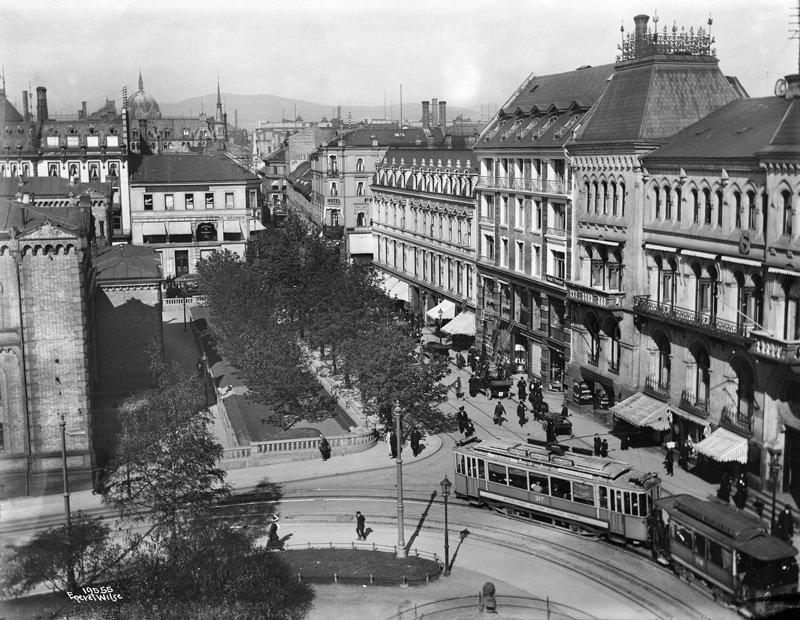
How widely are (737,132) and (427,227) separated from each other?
43648 mm

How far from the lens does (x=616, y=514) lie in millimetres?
37781

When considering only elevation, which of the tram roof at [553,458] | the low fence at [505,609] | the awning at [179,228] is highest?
the awning at [179,228]

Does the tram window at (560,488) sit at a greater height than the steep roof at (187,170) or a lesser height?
lesser

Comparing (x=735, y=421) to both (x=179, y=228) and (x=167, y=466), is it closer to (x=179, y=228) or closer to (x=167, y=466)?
(x=167, y=466)

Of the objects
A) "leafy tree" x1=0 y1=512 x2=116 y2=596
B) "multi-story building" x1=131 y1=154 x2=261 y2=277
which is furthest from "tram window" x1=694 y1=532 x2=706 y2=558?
"multi-story building" x1=131 y1=154 x2=261 y2=277

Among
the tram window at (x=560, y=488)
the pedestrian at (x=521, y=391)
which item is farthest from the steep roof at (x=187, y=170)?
the tram window at (x=560, y=488)

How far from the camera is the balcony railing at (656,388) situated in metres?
51.0

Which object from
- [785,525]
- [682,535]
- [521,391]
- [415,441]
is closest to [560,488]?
[682,535]

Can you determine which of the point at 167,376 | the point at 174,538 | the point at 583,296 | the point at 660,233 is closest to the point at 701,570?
the point at 174,538

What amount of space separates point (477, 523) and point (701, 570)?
33.8ft

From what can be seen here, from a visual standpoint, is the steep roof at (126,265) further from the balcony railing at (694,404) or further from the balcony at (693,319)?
the balcony railing at (694,404)

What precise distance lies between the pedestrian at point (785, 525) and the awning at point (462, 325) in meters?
38.6

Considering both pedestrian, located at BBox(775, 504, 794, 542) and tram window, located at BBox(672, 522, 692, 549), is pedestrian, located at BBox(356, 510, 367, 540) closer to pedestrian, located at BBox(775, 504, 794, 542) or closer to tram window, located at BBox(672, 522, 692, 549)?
tram window, located at BBox(672, 522, 692, 549)

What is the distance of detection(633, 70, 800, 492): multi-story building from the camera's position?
134ft
